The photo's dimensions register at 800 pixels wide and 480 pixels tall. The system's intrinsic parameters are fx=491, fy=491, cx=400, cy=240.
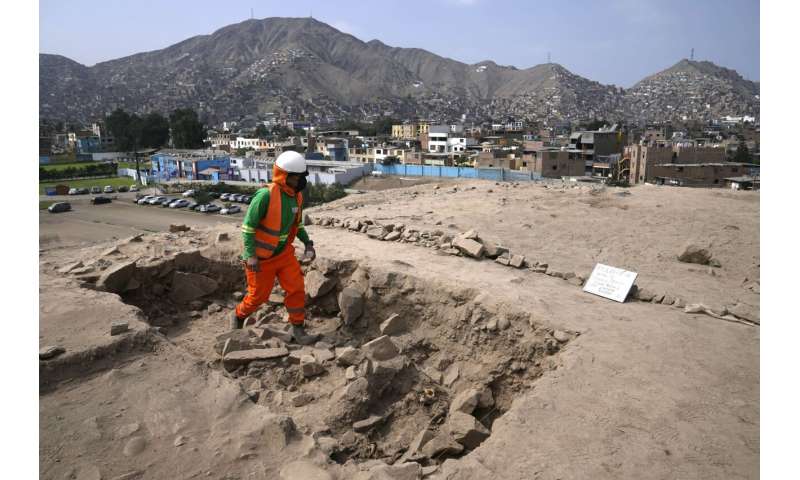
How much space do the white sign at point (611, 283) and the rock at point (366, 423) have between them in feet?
10.4

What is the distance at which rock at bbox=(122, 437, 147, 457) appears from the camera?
A: 3.01 meters

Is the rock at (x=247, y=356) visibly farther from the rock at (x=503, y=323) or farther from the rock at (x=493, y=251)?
the rock at (x=493, y=251)

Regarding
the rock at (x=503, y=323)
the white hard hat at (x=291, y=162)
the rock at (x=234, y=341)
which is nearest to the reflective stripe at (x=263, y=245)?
the white hard hat at (x=291, y=162)

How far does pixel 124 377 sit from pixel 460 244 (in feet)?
15.1

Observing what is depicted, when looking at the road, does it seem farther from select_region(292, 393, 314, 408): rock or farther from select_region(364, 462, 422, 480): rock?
select_region(364, 462, 422, 480): rock

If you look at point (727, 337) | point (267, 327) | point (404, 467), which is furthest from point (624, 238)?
point (404, 467)

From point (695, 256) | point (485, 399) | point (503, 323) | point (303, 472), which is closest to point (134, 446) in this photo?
point (303, 472)

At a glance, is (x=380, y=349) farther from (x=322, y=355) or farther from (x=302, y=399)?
(x=302, y=399)

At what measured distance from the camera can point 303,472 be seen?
2.89m

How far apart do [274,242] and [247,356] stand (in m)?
1.20

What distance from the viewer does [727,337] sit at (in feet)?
15.3

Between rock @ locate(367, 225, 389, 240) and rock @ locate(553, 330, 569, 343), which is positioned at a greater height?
rock @ locate(367, 225, 389, 240)

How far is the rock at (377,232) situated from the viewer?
8.06 m

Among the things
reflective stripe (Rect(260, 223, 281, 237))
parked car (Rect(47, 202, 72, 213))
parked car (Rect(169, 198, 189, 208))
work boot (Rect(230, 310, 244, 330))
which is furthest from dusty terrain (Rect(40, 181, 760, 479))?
parked car (Rect(169, 198, 189, 208))
